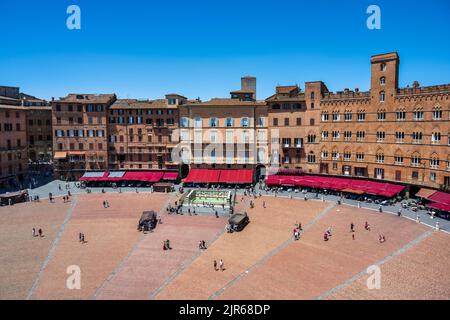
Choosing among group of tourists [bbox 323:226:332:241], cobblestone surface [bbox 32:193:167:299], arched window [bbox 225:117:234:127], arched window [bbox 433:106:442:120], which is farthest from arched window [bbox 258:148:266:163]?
arched window [bbox 433:106:442:120]

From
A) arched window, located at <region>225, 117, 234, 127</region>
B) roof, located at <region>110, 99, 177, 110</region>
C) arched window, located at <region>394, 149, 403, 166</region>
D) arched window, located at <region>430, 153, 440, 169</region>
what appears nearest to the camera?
arched window, located at <region>430, 153, 440, 169</region>

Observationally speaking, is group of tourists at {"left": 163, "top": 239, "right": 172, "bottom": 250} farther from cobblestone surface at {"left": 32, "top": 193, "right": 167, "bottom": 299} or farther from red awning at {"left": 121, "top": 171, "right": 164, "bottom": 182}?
red awning at {"left": 121, "top": 171, "right": 164, "bottom": 182}

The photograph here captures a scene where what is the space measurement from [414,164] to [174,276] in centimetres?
4193

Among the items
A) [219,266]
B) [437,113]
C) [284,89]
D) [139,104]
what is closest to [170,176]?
[139,104]

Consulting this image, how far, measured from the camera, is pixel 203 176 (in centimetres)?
6925

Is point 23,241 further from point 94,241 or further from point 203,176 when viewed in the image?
point 203,176

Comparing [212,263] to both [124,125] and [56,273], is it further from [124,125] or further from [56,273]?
[124,125]

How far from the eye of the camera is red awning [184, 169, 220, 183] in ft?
223

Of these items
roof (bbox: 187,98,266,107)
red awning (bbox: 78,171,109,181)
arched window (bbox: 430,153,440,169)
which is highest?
roof (bbox: 187,98,266,107)

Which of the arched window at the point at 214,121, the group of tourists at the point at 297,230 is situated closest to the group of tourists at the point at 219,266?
the group of tourists at the point at 297,230

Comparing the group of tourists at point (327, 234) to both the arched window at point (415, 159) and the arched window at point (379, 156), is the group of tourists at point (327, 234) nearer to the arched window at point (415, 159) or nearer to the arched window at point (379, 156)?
the arched window at point (415, 159)

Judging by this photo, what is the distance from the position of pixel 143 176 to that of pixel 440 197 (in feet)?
167

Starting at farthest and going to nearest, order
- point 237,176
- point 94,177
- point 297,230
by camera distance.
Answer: point 94,177 → point 237,176 → point 297,230

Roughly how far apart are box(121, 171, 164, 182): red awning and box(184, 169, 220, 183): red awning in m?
6.37
